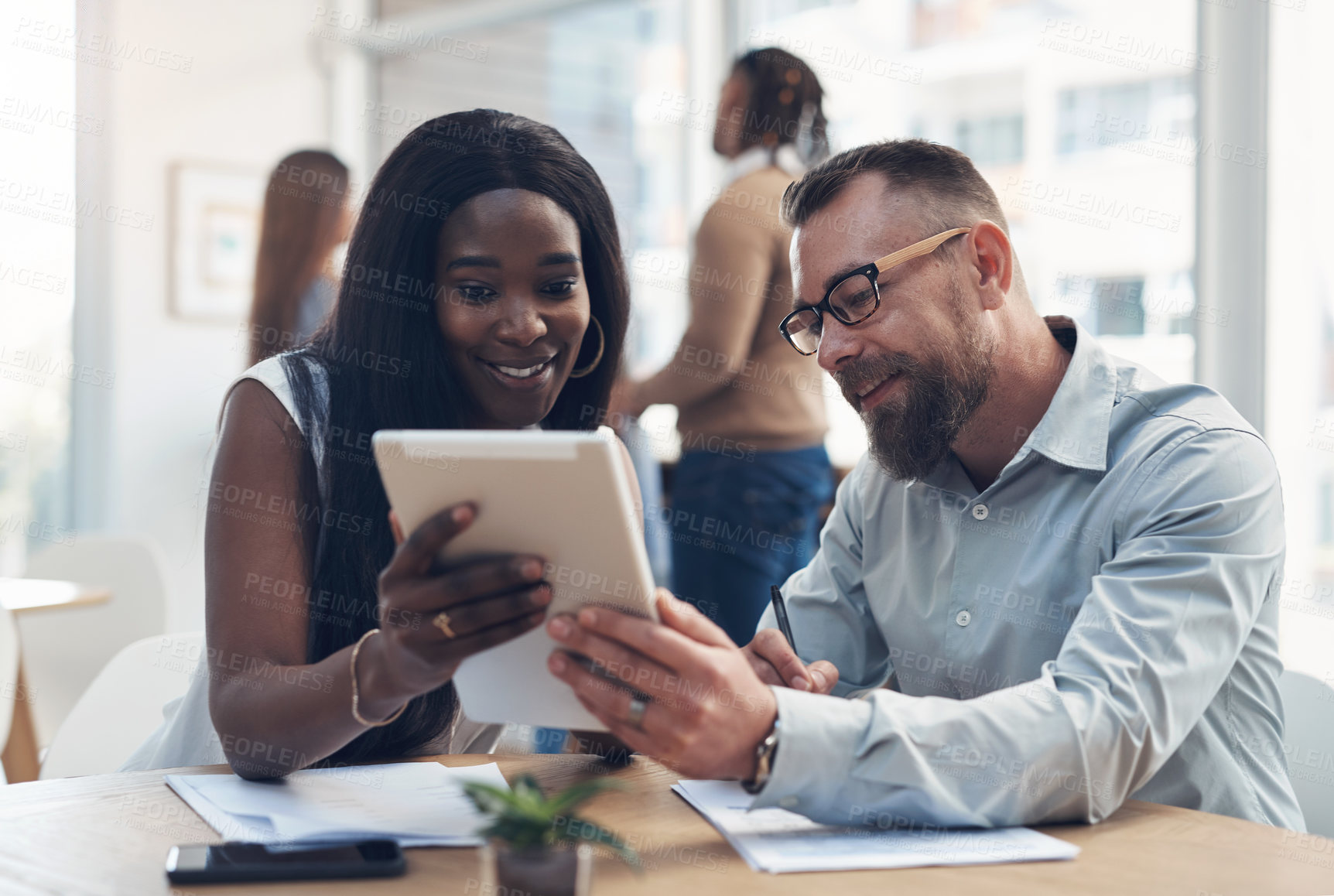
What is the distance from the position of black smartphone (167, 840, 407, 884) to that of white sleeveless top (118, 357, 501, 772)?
470 millimetres

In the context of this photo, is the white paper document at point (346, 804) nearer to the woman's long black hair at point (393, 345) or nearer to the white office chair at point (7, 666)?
the woman's long black hair at point (393, 345)

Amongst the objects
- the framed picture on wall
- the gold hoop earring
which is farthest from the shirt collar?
the framed picture on wall

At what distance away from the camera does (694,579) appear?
2.82m

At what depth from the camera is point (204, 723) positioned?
1.49 m

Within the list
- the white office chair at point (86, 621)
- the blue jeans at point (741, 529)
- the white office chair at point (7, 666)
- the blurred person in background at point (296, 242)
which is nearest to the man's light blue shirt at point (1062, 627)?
the blue jeans at point (741, 529)

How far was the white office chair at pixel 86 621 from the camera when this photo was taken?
2764 mm

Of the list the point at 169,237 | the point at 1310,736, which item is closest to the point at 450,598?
the point at 1310,736

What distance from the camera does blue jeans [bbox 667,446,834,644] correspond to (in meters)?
2.77

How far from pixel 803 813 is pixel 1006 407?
676 millimetres

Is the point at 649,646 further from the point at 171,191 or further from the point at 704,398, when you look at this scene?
the point at 171,191

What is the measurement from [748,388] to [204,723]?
1.64m

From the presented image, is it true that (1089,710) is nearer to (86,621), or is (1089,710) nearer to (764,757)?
(764,757)

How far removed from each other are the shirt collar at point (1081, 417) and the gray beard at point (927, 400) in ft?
0.32

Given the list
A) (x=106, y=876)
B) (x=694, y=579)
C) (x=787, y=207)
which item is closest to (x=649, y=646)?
(x=106, y=876)
